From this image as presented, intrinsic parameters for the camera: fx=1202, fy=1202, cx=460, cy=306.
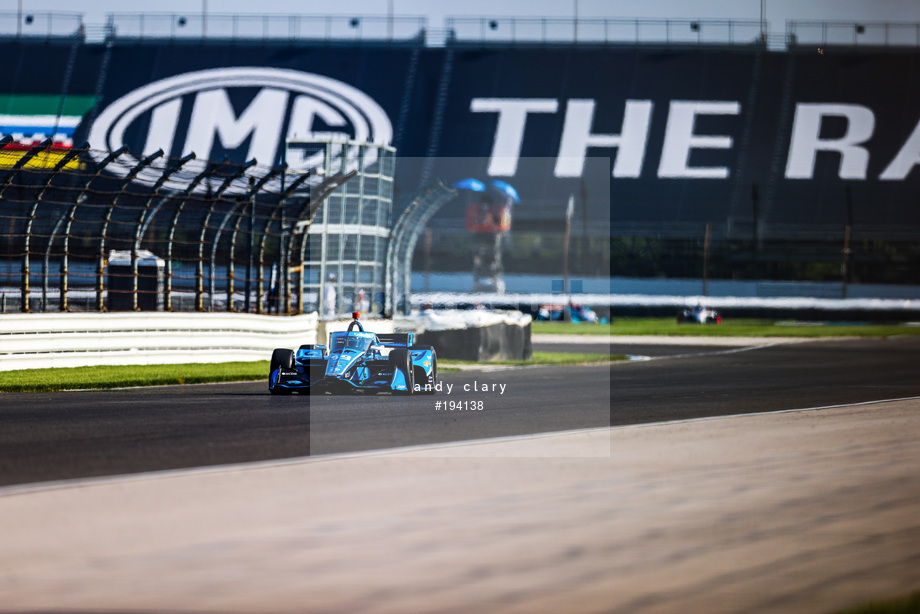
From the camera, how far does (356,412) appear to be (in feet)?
38.7

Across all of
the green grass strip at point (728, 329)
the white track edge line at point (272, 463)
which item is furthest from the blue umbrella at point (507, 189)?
the white track edge line at point (272, 463)

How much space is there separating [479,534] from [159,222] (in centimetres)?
1488

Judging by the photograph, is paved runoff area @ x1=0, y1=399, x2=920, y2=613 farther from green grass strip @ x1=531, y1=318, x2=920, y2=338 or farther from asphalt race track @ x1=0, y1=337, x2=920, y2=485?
green grass strip @ x1=531, y1=318, x2=920, y2=338

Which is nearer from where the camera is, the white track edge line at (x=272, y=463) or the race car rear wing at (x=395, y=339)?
the white track edge line at (x=272, y=463)

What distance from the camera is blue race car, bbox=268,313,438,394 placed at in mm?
12734

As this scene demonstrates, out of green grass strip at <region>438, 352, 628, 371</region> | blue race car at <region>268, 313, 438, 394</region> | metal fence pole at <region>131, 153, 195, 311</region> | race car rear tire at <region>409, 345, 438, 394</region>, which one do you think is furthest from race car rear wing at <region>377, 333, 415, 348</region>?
green grass strip at <region>438, 352, 628, 371</region>

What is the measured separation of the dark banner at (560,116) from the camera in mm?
48688

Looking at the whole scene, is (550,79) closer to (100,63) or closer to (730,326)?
(730,326)

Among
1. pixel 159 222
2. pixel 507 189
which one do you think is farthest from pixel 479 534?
pixel 507 189

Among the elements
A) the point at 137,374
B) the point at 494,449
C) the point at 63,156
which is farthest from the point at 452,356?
the point at 494,449

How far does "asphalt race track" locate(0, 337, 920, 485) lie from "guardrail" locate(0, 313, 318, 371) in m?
2.80

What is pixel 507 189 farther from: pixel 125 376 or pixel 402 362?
pixel 402 362

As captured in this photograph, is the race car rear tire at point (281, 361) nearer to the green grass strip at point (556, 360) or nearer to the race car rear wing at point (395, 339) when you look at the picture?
the race car rear wing at point (395, 339)

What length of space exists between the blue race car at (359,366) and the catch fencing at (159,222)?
467 centimetres
